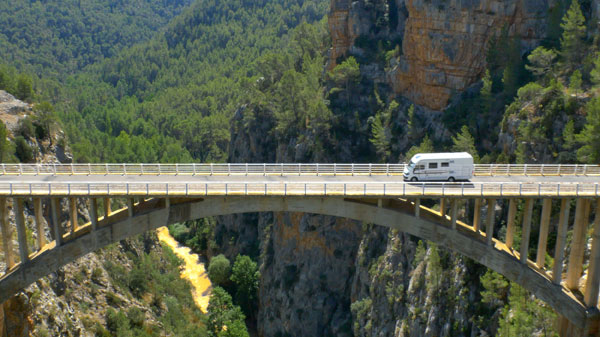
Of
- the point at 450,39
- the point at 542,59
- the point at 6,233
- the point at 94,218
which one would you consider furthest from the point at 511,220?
the point at 450,39

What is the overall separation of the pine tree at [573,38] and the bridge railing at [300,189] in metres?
23.4

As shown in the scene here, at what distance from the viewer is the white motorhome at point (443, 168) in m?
37.9

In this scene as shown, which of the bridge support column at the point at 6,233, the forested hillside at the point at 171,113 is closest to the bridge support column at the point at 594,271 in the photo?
the bridge support column at the point at 6,233

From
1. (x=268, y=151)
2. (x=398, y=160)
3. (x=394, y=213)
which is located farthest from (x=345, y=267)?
(x=394, y=213)

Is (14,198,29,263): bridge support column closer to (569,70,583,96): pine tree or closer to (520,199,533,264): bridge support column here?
(520,199,533,264): bridge support column

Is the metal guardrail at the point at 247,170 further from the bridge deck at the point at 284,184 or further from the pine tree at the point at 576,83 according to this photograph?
the pine tree at the point at 576,83

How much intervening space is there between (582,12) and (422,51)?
59.5ft

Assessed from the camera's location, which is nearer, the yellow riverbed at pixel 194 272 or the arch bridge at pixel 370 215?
the arch bridge at pixel 370 215

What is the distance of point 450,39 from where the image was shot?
66.2m

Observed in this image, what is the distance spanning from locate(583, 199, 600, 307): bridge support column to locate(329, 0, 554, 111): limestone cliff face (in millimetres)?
35184

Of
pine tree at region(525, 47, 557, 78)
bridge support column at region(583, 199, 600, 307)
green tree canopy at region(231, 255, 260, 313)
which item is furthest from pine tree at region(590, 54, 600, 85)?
green tree canopy at region(231, 255, 260, 313)

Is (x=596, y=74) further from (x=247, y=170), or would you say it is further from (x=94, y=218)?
(x=94, y=218)

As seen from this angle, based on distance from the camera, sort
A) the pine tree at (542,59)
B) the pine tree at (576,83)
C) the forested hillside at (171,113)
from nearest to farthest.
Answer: the pine tree at (576,83)
the pine tree at (542,59)
the forested hillside at (171,113)

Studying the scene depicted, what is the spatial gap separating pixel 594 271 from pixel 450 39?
131 feet
